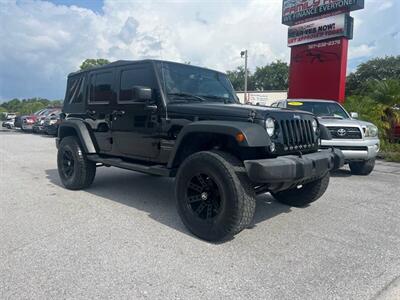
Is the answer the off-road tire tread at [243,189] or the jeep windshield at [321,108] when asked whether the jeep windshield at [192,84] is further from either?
the jeep windshield at [321,108]

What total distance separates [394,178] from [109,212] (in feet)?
20.7

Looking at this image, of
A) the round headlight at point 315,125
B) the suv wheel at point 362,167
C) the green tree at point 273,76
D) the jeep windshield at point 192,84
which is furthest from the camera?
the green tree at point 273,76

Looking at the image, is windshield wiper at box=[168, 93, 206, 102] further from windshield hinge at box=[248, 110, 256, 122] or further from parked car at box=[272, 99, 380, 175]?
parked car at box=[272, 99, 380, 175]

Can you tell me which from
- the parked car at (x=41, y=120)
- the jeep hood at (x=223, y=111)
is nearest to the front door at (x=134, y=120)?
the jeep hood at (x=223, y=111)

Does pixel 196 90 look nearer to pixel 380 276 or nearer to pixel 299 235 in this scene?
pixel 299 235

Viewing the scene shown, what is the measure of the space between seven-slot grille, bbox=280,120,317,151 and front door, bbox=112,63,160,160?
5.31 ft

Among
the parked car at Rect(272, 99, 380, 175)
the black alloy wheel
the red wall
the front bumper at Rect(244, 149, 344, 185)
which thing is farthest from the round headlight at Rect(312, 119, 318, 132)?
the red wall

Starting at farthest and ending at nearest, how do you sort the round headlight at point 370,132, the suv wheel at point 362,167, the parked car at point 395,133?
the parked car at point 395,133 → the suv wheel at point 362,167 → the round headlight at point 370,132

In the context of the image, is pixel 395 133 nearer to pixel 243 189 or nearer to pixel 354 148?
pixel 354 148

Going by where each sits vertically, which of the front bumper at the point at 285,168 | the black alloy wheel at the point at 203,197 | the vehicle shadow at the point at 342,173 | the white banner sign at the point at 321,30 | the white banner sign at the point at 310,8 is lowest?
the vehicle shadow at the point at 342,173

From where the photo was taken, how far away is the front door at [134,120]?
444 cm

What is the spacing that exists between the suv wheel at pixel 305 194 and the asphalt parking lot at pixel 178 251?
0.13m

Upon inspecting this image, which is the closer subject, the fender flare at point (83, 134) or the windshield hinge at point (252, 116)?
the windshield hinge at point (252, 116)

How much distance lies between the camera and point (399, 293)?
2.66 meters
